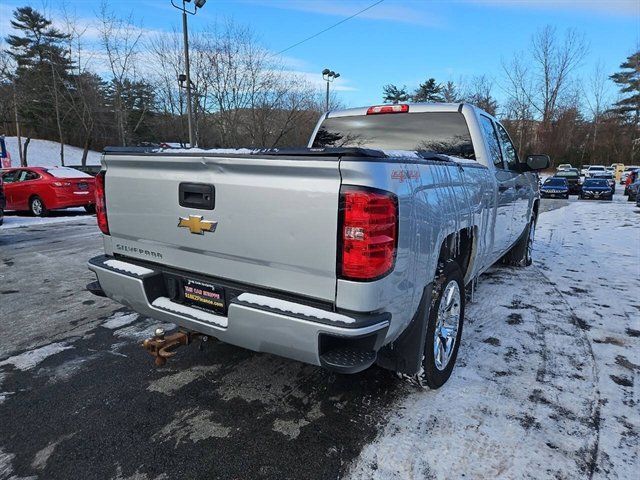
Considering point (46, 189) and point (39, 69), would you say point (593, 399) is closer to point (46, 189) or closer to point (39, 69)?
point (46, 189)

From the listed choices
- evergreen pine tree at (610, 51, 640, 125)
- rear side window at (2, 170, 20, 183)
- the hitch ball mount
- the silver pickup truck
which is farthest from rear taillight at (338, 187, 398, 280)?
evergreen pine tree at (610, 51, 640, 125)

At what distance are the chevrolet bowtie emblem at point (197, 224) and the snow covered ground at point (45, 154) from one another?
144 ft

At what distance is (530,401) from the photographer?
280cm

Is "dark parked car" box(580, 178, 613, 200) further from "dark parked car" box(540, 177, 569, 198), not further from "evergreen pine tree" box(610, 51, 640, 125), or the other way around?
"evergreen pine tree" box(610, 51, 640, 125)

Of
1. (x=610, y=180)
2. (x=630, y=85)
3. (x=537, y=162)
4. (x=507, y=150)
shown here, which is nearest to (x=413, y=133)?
(x=507, y=150)

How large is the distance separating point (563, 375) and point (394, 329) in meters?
1.74

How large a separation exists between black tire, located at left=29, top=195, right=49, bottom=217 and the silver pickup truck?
11.4 m

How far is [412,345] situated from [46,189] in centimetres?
1295

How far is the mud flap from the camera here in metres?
2.54

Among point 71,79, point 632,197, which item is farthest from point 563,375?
point 71,79

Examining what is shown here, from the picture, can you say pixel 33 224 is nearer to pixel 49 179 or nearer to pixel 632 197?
pixel 49 179

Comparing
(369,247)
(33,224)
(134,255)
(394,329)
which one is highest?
(369,247)

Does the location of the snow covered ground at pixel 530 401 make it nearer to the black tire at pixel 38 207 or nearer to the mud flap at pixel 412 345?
the mud flap at pixel 412 345

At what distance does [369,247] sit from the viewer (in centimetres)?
200
